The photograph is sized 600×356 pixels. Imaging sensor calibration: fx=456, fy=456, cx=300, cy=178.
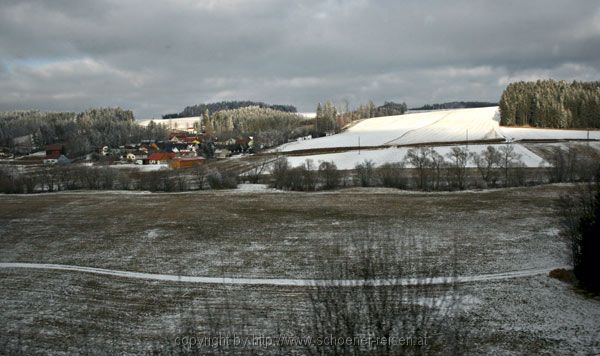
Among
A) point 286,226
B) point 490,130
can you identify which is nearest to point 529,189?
point 286,226

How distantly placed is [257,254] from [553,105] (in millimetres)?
122544

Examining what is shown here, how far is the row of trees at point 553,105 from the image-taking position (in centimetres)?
12419

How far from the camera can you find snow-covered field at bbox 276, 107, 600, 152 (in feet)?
381

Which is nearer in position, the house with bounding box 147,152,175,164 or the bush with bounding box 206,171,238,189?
the bush with bounding box 206,171,238,189

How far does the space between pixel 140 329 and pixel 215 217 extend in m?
29.3

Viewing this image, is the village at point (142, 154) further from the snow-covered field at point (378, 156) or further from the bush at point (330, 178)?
the bush at point (330, 178)

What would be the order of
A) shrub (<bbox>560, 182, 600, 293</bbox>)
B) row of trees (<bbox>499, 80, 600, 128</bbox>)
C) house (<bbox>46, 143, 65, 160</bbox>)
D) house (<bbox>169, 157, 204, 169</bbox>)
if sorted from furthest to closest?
house (<bbox>46, 143, 65, 160</bbox>) → row of trees (<bbox>499, 80, 600, 128</bbox>) → house (<bbox>169, 157, 204, 169</bbox>) → shrub (<bbox>560, 182, 600, 293</bbox>)

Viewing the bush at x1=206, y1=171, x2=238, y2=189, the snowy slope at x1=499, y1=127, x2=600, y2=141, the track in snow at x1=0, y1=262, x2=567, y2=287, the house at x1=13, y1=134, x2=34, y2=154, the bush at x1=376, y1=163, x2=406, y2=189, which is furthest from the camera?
the house at x1=13, y1=134, x2=34, y2=154

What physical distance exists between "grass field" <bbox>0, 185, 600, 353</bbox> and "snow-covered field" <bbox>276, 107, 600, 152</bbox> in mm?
58338

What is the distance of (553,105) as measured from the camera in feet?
422

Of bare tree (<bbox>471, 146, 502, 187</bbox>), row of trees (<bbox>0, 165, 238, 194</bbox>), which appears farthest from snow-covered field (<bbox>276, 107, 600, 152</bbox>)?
row of trees (<bbox>0, 165, 238, 194</bbox>)

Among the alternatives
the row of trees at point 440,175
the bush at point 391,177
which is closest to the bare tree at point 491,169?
the row of trees at point 440,175

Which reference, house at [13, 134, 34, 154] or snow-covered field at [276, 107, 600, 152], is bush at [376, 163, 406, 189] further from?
house at [13, 134, 34, 154]

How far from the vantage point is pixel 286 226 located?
4506 centimetres
